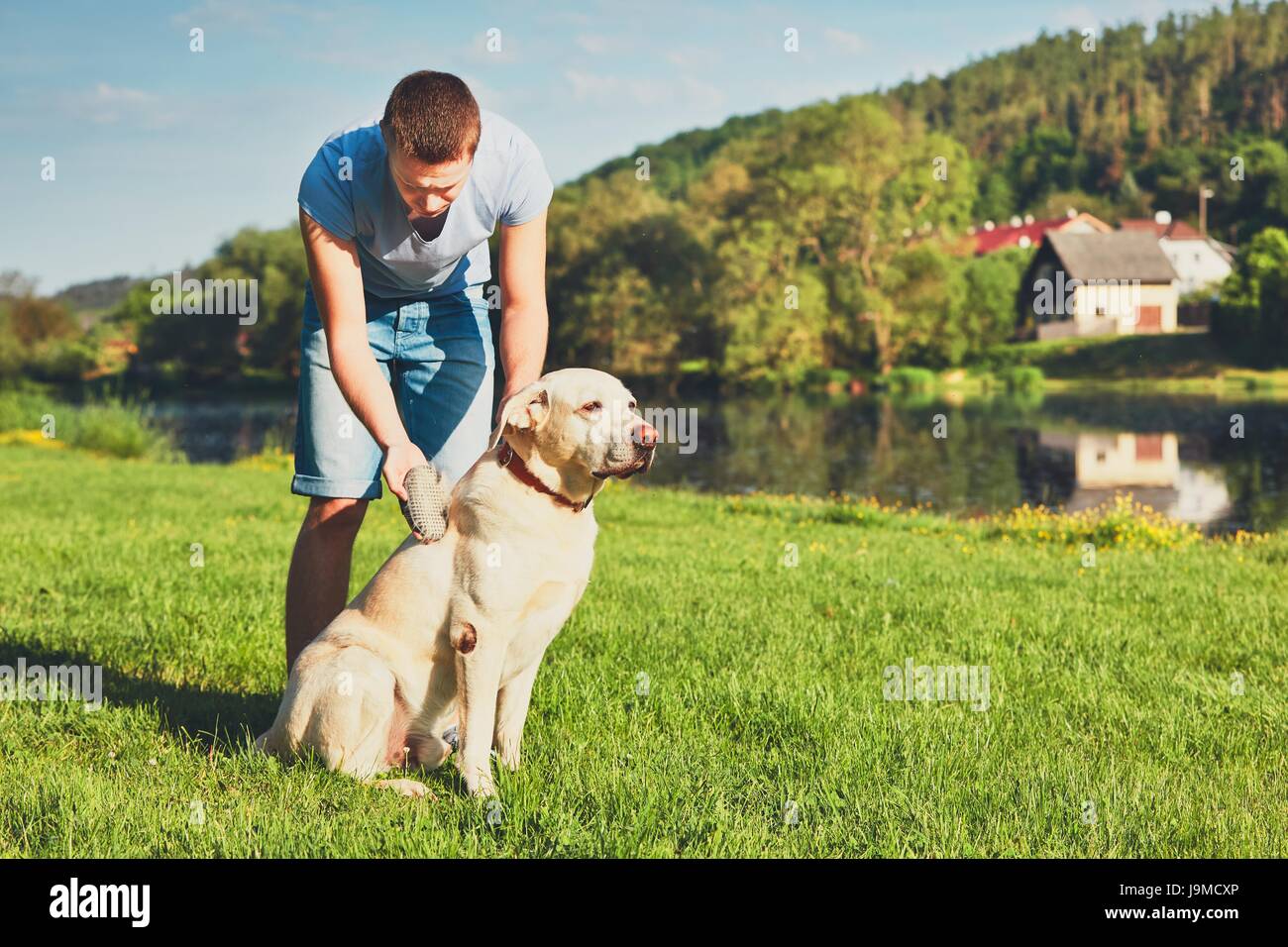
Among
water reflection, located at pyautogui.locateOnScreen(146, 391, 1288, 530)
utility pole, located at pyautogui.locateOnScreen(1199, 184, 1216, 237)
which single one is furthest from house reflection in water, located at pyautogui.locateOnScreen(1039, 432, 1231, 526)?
utility pole, located at pyautogui.locateOnScreen(1199, 184, 1216, 237)

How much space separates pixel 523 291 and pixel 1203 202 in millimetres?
112199

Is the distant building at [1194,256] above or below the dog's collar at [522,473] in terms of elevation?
above

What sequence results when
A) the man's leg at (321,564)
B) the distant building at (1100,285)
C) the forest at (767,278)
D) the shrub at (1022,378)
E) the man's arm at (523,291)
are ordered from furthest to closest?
the distant building at (1100,285) → the forest at (767,278) → the shrub at (1022,378) → the man's leg at (321,564) → the man's arm at (523,291)

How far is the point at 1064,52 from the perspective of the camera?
156m

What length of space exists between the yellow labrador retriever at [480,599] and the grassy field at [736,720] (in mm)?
204

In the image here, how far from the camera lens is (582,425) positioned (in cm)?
356

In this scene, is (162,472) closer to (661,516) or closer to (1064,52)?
(661,516)

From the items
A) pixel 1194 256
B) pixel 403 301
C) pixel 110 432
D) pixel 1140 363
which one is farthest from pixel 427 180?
pixel 1194 256

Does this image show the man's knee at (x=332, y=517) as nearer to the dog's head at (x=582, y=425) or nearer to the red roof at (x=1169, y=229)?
the dog's head at (x=582, y=425)

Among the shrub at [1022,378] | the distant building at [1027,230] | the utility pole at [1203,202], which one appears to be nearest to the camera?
the shrub at [1022,378]

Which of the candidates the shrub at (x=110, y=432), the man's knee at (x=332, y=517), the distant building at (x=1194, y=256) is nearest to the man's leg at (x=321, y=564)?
the man's knee at (x=332, y=517)

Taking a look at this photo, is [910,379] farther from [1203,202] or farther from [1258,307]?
[1203,202]

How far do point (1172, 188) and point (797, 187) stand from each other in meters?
70.7

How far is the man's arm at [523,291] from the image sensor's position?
14.1 feet
